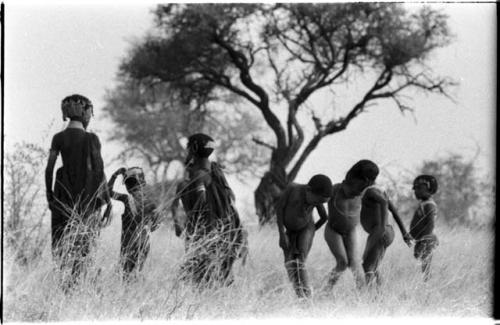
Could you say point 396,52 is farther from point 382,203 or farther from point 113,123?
point 382,203

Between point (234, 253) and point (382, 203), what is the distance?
132 cm

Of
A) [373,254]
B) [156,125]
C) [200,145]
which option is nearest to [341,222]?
[373,254]

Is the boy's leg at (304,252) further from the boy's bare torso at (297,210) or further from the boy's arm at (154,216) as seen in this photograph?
the boy's arm at (154,216)

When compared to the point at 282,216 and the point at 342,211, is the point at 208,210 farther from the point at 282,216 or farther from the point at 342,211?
the point at 342,211

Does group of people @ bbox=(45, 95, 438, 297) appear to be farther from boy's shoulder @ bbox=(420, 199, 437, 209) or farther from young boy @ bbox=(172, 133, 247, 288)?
boy's shoulder @ bbox=(420, 199, 437, 209)

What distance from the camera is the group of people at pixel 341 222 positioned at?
7.35m

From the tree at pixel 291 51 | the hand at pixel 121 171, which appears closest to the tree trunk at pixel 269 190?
the tree at pixel 291 51

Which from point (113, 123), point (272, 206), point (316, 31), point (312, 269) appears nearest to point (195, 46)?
point (316, 31)

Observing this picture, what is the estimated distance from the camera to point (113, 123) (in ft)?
74.1

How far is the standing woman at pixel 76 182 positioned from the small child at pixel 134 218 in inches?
6.3

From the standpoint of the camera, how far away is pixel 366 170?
24.2 feet

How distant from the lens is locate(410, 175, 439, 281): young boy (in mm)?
8436

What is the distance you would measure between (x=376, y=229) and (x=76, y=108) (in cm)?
268

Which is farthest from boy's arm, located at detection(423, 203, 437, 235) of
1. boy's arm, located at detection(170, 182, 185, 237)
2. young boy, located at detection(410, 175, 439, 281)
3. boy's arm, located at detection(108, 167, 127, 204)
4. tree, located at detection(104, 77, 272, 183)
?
tree, located at detection(104, 77, 272, 183)
